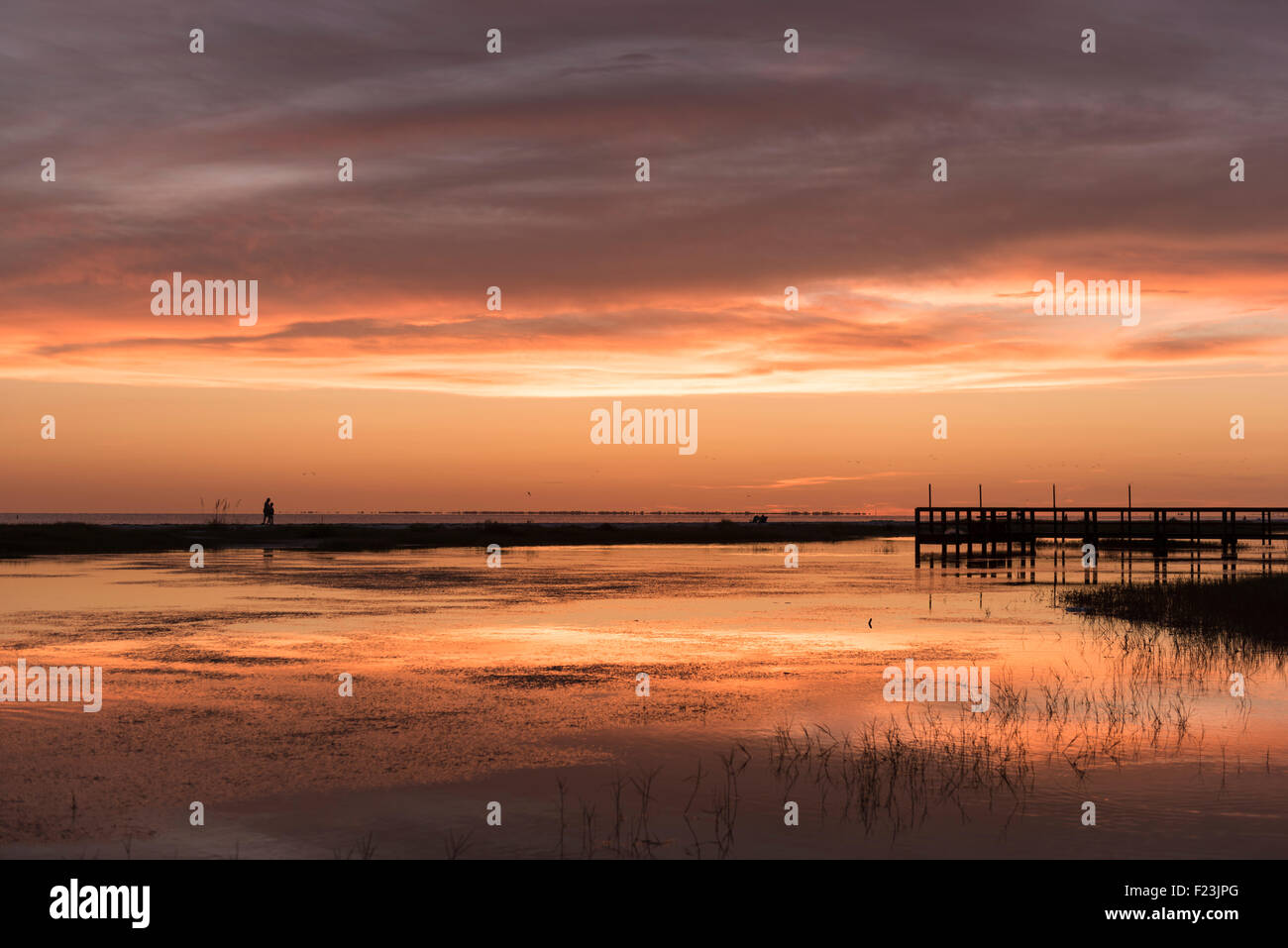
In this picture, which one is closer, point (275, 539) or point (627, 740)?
point (627, 740)

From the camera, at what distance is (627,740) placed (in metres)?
14.5

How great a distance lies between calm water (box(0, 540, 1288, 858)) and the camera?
34.0 feet

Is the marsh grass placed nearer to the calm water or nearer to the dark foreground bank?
the calm water

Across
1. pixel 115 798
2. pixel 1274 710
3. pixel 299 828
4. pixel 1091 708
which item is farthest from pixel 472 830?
pixel 1274 710

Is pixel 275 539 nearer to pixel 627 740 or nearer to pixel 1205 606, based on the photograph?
pixel 1205 606

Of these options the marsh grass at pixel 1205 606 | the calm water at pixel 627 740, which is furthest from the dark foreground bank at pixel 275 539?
the marsh grass at pixel 1205 606

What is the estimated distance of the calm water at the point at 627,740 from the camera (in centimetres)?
1035

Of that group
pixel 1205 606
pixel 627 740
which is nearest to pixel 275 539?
pixel 1205 606

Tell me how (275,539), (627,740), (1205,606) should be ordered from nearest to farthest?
1. (627,740)
2. (1205,606)
3. (275,539)

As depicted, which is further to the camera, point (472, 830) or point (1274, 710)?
point (1274, 710)

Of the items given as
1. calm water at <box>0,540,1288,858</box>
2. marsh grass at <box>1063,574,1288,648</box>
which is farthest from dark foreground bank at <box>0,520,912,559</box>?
marsh grass at <box>1063,574,1288,648</box>

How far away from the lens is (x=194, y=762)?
1294 cm

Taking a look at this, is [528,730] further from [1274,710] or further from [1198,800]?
[1274,710]
